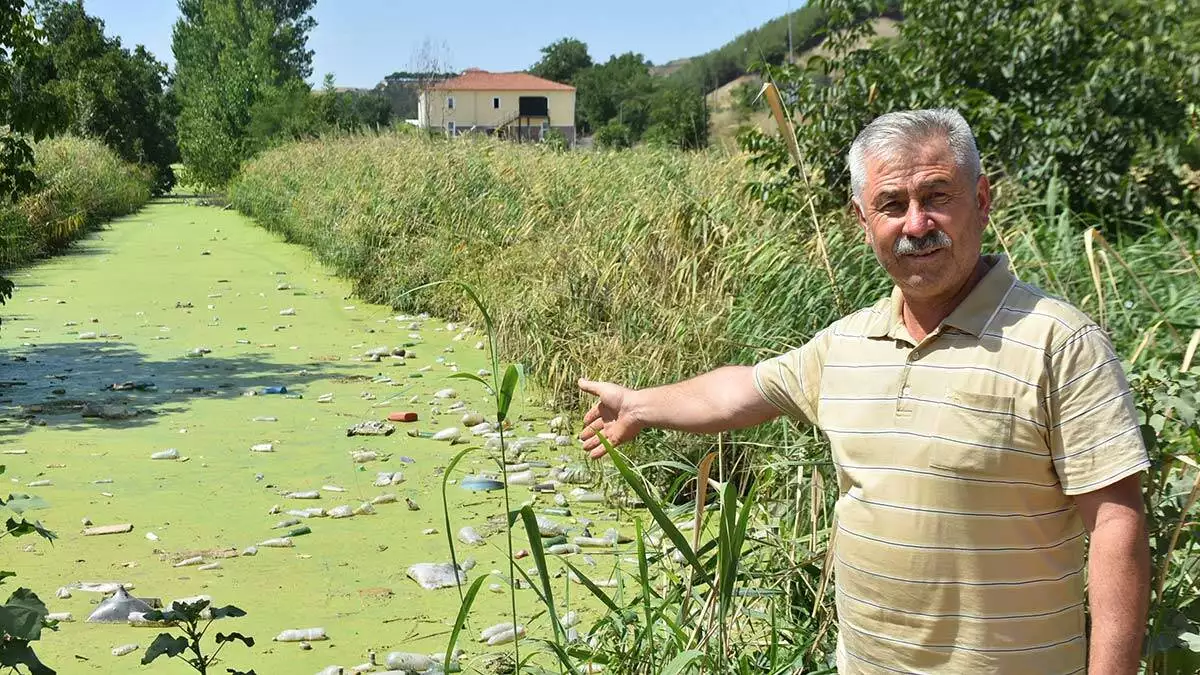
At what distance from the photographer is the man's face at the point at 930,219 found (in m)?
2.05

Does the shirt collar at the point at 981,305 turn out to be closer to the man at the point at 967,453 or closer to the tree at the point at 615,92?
the man at the point at 967,453

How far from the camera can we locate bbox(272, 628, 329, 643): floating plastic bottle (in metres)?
4.27

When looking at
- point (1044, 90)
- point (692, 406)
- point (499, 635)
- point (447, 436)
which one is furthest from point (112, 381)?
point (692, 406)

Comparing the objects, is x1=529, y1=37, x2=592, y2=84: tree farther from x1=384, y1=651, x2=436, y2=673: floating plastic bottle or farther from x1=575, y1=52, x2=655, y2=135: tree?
x1=384, y1=651, x2=436, y2=673: floating plastic bottle

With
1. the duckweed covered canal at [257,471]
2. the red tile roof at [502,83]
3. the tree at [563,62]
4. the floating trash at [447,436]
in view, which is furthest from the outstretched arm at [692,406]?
the tree at [563,62]

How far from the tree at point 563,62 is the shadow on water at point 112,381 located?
84.3m

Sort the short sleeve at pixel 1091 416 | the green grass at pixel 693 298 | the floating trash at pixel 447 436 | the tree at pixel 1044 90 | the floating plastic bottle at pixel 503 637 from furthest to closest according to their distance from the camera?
the floating trash at pixel 447 436, the tree at pixel 1044 90, the floating plastic bottle at pixel 503 637, the green grass at pixel 693 298, the short sleeve at pixel 1091 416

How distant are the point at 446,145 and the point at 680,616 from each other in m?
12.5

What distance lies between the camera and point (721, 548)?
2.54 metres

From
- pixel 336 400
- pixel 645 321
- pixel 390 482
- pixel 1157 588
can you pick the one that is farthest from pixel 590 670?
pixel 336 400

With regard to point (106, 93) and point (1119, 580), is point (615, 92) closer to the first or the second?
point (106, 93)

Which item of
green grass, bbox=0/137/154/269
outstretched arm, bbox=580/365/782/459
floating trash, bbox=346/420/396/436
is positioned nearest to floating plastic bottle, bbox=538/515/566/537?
floating trash, bbox=346/420/396/436

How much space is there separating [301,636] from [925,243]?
296 centimetres

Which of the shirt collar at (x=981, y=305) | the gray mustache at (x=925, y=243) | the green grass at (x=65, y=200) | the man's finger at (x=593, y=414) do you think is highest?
the gray mustache at (x=925, y=243)
